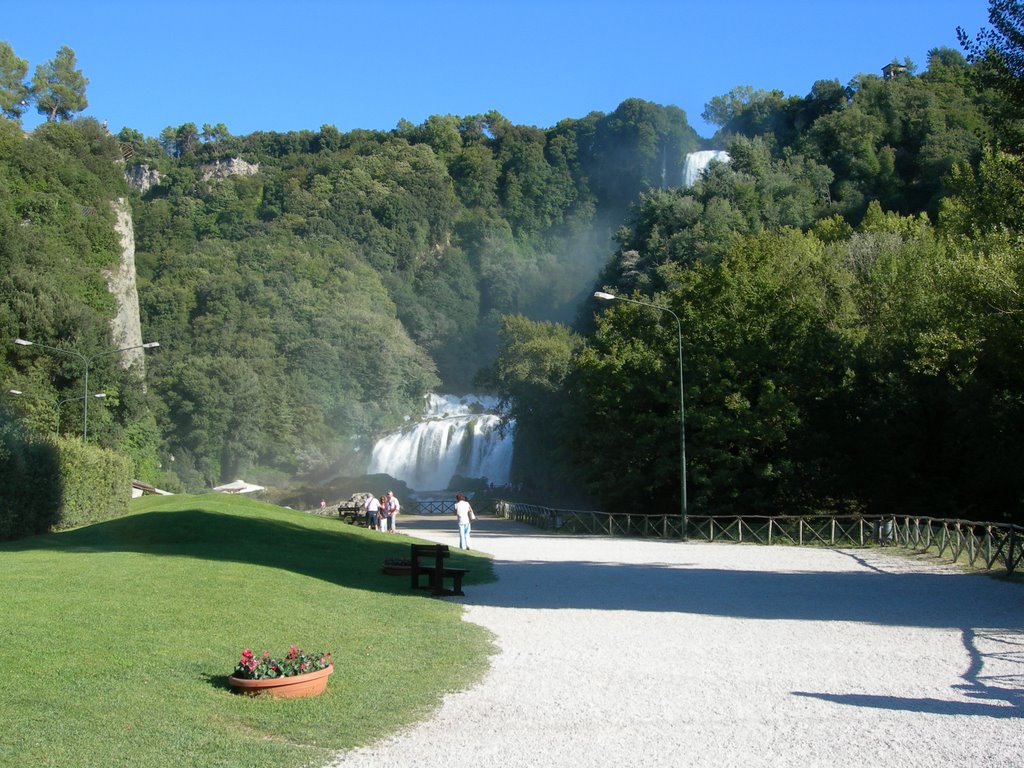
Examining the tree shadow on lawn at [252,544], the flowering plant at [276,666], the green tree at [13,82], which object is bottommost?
the tree shadow on lawn at [252,544]

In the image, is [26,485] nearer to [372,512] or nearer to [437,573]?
[372,512]

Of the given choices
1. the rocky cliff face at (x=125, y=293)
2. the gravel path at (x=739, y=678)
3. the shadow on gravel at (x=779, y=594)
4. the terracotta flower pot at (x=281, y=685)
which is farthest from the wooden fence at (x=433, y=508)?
the terracotta flower pot at (x=281, y=685)

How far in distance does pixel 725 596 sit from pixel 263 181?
420ft

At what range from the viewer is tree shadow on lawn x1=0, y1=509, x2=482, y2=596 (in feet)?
57.2

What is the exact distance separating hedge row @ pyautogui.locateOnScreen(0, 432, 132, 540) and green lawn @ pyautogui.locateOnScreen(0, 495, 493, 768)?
342 inches

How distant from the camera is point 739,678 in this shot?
905 centimetres

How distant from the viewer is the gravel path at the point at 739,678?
6.61m

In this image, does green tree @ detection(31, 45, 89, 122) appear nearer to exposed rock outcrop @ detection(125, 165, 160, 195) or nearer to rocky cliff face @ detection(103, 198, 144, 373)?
rocky cliff face @ detection(103, 198, 144, 373)

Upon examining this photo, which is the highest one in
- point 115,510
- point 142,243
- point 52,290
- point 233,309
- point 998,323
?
point 142,243

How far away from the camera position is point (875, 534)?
26.5 metres

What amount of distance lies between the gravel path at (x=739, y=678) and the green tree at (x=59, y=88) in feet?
262

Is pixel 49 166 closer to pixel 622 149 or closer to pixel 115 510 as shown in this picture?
pixel 115 510

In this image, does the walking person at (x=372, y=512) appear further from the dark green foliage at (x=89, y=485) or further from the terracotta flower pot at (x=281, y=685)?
the terracotta flower pot at (x=281, y=685)

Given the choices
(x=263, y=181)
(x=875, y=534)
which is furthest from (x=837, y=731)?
(x=263, y=181)
